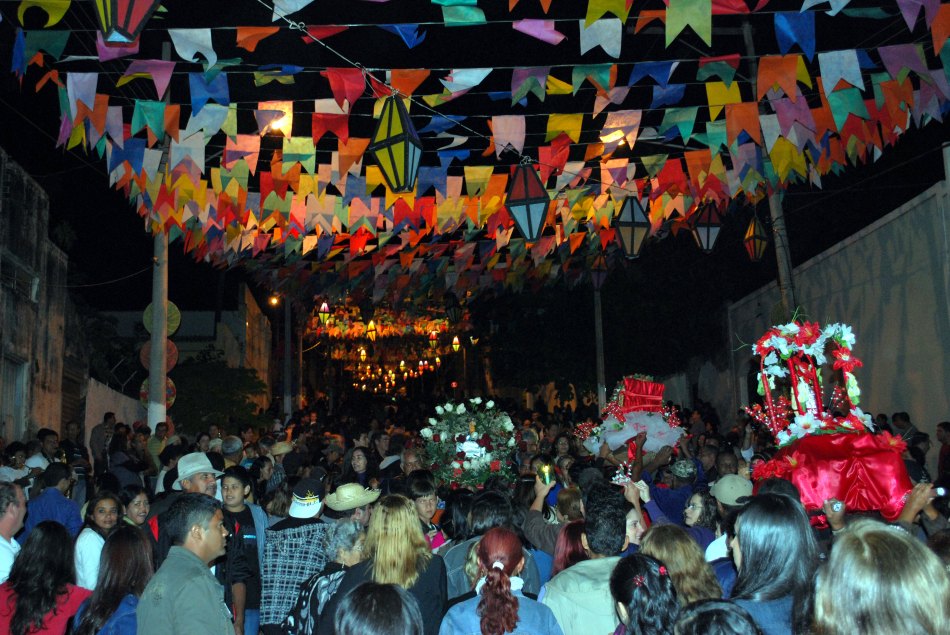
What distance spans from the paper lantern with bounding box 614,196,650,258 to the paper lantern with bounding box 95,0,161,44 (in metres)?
8.40

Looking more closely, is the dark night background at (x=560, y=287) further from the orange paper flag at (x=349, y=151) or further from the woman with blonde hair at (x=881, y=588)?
the woman with blonde hair at (x=881, y=588)

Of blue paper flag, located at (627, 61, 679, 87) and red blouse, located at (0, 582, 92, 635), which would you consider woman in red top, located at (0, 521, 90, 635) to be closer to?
red blouse, located at (0, 582, 92, 635)

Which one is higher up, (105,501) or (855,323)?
(855,323)

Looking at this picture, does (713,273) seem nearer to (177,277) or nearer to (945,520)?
(177,277)

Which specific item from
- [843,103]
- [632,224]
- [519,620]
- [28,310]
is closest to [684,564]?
[519,620]

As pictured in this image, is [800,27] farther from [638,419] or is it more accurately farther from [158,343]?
[158,343]

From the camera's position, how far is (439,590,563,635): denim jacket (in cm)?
453

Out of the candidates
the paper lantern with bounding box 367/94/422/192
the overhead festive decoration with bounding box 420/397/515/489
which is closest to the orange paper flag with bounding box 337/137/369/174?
the paper lantern with bounding box 367/94/422/192

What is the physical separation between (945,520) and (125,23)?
6.48 m

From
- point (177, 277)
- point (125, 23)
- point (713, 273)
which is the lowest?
point (125, 23)

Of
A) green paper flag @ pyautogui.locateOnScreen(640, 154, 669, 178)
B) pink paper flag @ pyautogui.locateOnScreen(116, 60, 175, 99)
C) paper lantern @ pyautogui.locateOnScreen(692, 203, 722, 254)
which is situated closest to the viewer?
pink paper flag @ pyautogui.locateOnScreen(116, 60, 175, 99)

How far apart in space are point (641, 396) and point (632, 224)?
9.70 ft

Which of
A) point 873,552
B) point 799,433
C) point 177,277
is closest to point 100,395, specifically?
point 177,277

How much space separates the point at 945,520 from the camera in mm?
7008
